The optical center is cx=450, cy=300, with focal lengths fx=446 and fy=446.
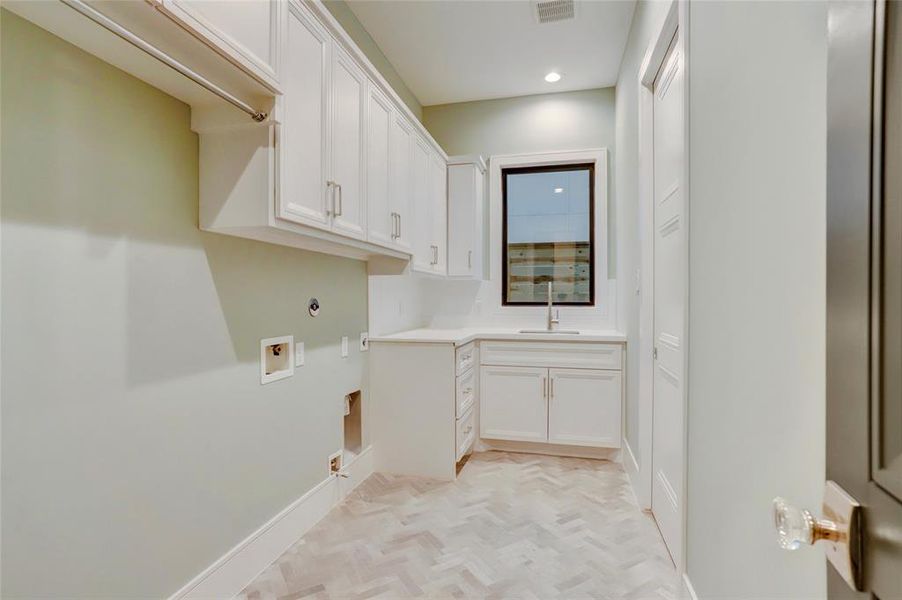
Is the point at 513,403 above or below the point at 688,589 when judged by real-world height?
above

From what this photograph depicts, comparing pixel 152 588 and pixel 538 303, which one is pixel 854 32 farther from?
pixel 538 303

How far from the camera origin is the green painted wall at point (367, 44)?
269 cm

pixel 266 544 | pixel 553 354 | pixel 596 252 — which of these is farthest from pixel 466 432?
pixel 596 252

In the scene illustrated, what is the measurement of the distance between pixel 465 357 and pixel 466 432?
539mm

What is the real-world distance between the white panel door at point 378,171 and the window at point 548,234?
1.70 metres

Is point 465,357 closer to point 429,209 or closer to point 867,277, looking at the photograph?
point 429,209

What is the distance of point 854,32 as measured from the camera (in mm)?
438

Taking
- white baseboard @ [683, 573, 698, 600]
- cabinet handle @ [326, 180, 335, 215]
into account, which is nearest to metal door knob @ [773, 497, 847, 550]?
white baseboard @ [683, 573, 698, 600]

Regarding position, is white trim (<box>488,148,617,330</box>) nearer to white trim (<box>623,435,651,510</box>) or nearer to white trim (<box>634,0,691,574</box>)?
white trim (<box>623,435,651,510</box>)

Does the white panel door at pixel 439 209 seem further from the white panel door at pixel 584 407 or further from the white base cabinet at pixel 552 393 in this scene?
the white panel door at pixel 584 407

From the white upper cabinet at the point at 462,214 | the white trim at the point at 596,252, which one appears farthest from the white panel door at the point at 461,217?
the white trim at the point at 596,252

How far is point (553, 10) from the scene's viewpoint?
9.07 feet

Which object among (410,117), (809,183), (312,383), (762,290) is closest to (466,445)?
(312,383)

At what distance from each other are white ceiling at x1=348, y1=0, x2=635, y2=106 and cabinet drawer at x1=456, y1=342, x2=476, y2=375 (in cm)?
214
